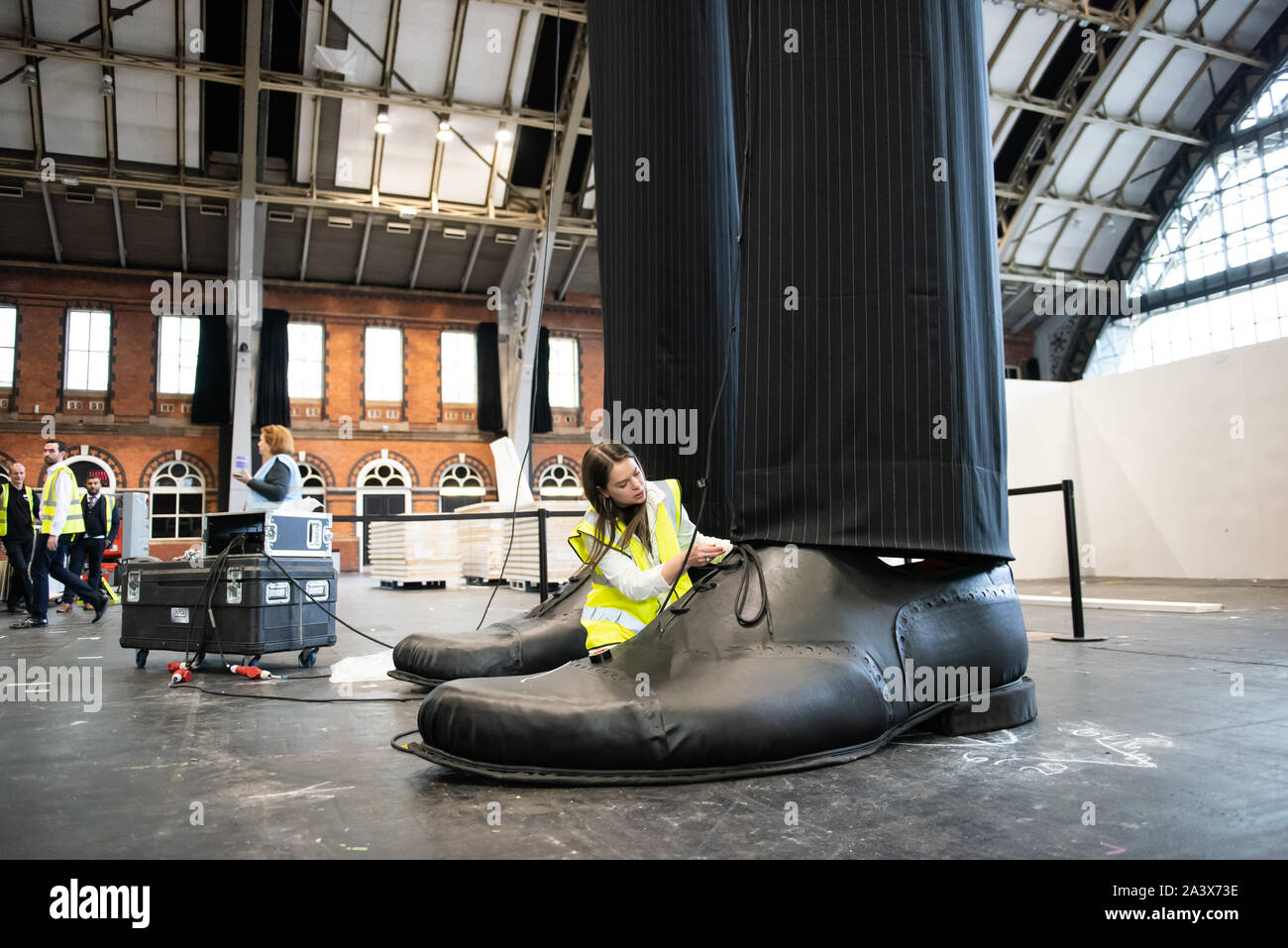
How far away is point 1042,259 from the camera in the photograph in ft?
66.6

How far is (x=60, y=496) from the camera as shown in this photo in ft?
24.1

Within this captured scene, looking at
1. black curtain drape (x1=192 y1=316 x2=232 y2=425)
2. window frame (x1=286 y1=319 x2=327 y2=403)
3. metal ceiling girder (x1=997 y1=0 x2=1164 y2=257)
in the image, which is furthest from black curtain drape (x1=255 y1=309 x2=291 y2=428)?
metal ceiling girder (x1=997 y1=0 x2=1164 y2=257)

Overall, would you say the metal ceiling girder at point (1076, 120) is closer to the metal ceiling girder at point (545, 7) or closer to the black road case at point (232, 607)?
the metal ceiling girder at point (545, 7)

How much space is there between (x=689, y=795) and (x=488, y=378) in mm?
18707

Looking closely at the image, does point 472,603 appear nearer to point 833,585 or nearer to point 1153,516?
point 833,585

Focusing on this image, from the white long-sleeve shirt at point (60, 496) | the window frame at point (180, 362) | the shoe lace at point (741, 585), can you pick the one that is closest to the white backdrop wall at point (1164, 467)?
the shoe lace at point (741, 585)

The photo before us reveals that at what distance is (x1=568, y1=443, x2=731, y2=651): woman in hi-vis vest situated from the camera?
2.13 m

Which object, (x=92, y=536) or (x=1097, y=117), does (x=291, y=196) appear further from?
(x=1097, y=117)

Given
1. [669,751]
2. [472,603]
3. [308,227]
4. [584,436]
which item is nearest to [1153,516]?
[472,603]

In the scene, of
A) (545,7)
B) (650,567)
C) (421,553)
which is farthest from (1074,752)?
(545,7)

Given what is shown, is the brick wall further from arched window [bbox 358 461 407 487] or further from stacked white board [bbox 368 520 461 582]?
stacked white board [bbox 368 520 461 582]

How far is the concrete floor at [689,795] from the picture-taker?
3.53 ft

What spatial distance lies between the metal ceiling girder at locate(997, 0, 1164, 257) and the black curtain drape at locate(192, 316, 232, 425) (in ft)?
55.6

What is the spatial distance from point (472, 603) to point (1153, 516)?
8.44 m
